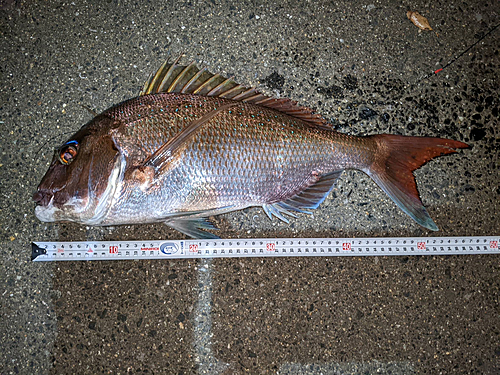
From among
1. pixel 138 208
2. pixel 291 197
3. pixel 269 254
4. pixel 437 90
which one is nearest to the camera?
pixel 138 208

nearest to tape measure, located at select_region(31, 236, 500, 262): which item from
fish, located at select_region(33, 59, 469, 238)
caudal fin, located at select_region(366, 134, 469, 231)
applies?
fish, located at select_region(33, 59, 469, 238)

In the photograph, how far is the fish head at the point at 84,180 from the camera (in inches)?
72.2

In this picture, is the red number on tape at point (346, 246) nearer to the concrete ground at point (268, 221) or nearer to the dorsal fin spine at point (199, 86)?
the concrete ground at point (268, 221)

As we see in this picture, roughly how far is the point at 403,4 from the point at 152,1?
188cm

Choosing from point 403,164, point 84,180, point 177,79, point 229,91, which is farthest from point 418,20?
point 84,180

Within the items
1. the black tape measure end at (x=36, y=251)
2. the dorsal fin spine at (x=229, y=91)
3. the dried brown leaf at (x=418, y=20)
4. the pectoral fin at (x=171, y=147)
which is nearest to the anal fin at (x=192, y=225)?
the pectoral fin at (x=171, y=147)

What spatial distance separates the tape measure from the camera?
7.41 feet

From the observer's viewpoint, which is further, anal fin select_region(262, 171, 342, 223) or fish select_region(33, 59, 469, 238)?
anal fin select_region(262, 171, 342, 223)

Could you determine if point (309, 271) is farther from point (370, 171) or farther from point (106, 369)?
point (106, 369)

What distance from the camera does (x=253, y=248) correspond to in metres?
2.31

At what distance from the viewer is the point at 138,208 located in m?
1.89

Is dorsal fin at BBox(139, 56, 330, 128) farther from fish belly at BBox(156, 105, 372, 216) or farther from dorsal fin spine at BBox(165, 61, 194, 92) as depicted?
fish belly at BBox(156, 105, 372, 216)

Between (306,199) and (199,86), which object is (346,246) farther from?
(199,86)

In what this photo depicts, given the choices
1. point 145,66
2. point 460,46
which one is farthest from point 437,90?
point 145,66
